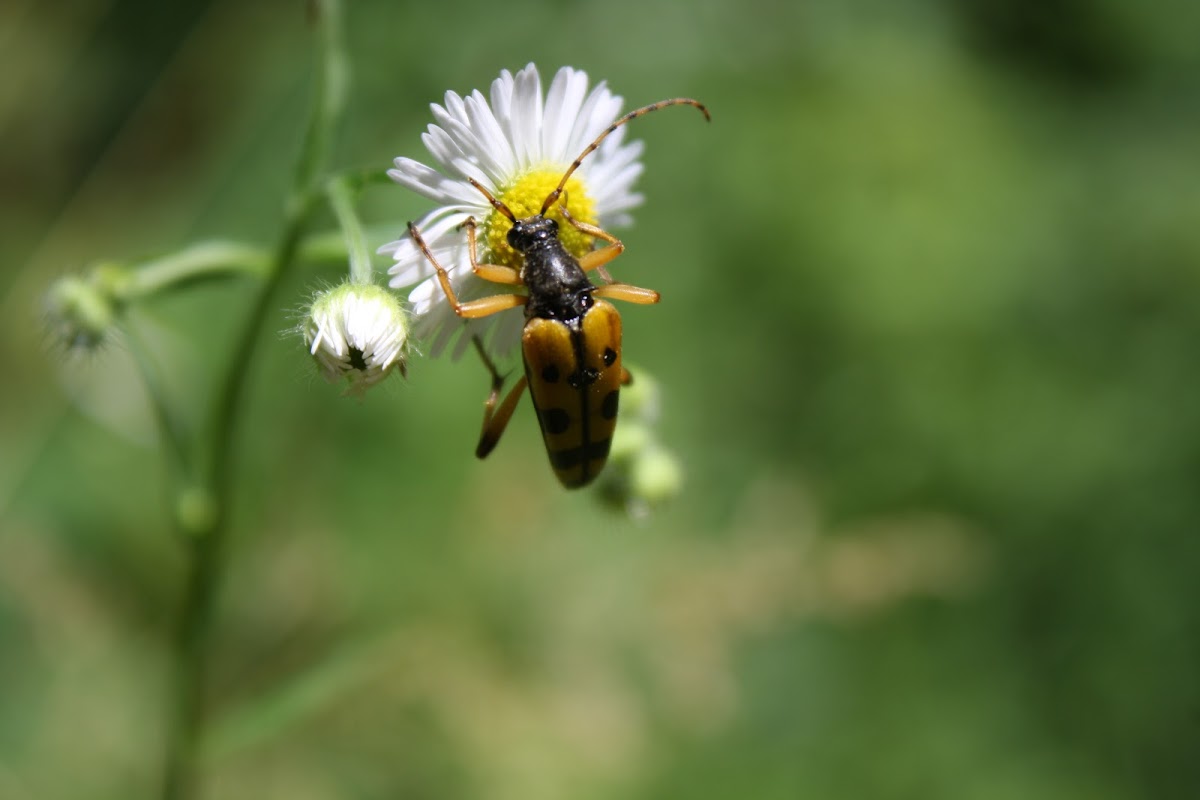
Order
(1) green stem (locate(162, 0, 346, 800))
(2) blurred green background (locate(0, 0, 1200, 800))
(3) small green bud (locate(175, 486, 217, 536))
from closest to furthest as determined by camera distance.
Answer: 1. (1) green stem (locate(162, 0, 346, 800))
2. (3) small green bud (locate(175, 486, 217, 536))
3. (2) blurred green background (locate(0, 0, 1200, 800))

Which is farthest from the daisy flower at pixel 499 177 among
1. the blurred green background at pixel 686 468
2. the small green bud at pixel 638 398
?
the blurred green background at pixel 686 468

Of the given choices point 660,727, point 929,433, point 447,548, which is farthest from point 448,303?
point 929,433

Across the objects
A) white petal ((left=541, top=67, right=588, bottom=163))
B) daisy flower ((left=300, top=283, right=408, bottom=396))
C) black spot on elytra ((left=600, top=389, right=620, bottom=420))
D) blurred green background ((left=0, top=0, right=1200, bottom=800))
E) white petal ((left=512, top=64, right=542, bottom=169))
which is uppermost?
blurred green background ((left=0, top=0, right=1200, bottom=800))

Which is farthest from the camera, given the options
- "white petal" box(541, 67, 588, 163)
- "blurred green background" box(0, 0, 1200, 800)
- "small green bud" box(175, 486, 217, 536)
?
"blurred green background" box(0, 0, 1200, 800)

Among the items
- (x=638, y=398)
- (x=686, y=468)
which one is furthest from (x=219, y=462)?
(x=686, y=468)

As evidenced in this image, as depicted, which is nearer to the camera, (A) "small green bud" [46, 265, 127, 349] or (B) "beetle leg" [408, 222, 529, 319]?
(B) "beetle leg" [408, 222, 529, 319]

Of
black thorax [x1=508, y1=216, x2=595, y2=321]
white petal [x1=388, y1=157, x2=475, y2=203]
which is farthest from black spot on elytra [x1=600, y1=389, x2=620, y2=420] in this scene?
white petal [x1=388, y1=157, x2=475, y2=203]

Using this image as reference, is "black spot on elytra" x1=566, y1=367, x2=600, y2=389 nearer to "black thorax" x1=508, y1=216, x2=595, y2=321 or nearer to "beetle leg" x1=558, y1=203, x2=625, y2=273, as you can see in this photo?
"black thorax" x1=508, y1=216, x2=595, y2=321
